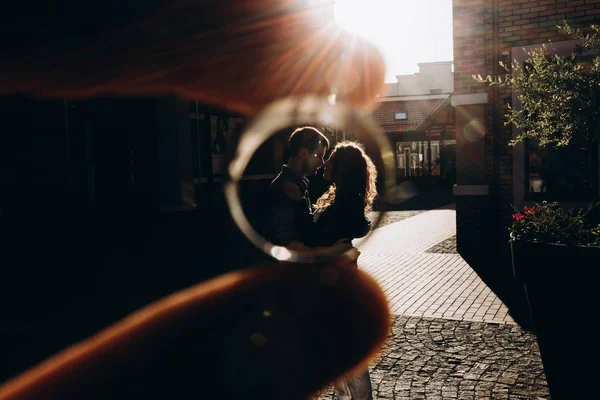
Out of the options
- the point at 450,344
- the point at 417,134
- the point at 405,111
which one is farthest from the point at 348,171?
the point at 405,111

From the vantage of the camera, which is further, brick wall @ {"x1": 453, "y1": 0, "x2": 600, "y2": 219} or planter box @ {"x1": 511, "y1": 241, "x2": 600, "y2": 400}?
brick wall @ {"x1": 453, "y1": 0, "x2": 600, "y2": 219}

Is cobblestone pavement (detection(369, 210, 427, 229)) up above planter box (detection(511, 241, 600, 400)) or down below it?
below

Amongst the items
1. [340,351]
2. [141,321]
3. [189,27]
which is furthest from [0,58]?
[340,351]

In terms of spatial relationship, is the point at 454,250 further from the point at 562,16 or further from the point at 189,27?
the point at 189,27

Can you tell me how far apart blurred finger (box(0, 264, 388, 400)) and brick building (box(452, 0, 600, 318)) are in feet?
14.8

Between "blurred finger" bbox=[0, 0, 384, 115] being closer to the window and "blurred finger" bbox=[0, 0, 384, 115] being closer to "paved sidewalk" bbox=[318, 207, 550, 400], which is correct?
"paved sidewalk" bbox=[318, 207, 550, 400]

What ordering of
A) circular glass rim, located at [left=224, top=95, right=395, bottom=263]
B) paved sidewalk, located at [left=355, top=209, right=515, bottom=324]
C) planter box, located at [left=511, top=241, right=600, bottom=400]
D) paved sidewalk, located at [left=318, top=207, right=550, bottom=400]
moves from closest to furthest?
planter box, located at [left=511, top=241, right=600, bottom=400], paved sidewalk, located at [left=318, top=207, right=550, bottom=400], paved sidewalk, located at [left=355, top=209, right=515, bottom=324], circular glass rim, located at [left=224, top=95, right=395, bottom=263]

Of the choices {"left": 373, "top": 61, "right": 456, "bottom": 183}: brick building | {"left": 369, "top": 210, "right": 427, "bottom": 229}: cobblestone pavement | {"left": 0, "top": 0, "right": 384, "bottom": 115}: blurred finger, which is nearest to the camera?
{"left": 0, "top": 0, "right": 384, "bottom": 115}: blurred finger

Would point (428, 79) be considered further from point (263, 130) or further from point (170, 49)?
point (170, 49)

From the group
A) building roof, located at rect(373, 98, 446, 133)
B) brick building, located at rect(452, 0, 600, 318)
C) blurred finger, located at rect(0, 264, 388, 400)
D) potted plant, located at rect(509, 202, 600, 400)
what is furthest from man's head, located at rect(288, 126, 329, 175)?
building roof, located at rect(373, 98, 446, 133)

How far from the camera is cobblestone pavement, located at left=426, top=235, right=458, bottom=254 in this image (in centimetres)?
1043

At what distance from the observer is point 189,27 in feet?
35.8

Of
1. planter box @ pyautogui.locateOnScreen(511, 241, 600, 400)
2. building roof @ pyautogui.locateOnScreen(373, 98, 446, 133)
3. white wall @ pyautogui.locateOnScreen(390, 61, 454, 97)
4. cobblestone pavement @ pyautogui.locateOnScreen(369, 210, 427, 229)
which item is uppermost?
white wall @ pyautogui.locateOnScreen(390, 61, 454, 97)

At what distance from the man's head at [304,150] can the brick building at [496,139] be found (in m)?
6.66
